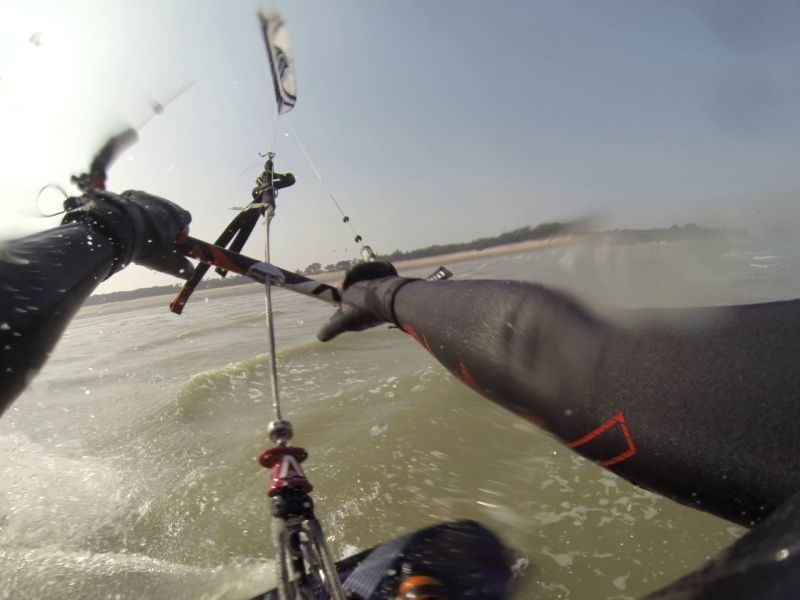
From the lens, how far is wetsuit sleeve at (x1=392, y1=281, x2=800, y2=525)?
679mm

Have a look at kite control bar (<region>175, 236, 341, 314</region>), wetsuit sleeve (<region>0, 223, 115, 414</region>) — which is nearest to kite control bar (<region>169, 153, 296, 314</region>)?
kite control bar (<region>175, 236, 341, 314</region>)

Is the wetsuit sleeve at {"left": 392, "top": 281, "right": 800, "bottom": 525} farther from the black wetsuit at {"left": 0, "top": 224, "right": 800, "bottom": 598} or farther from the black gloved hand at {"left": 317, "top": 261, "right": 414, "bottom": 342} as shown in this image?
the black gloved hand at {"left": 317, "top": 261, "right": 414, "bottom": 342}

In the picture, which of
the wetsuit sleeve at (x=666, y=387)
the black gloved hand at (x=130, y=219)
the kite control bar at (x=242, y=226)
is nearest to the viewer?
the wetsuit sleeve at (x=666, y=387)

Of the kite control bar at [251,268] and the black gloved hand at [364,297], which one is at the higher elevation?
the kite control bar at [251,268]

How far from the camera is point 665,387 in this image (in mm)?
778

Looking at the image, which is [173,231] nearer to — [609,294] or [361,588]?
[361,588]

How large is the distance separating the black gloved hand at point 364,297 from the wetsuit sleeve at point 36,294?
0.91 metres

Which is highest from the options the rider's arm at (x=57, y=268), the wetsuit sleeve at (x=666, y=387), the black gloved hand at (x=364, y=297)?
the rider's arm at (x=57, y=268)

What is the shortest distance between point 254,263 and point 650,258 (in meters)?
2.48

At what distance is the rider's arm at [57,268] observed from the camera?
2.81ft

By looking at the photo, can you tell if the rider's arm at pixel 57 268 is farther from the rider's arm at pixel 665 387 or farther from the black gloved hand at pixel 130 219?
the rider's arm at pixel 665 387

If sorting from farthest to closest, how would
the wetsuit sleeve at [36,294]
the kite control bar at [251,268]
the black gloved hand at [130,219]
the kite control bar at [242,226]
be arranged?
the kite control bar at [242,226] < the kite control bar at [251,268] < the black gloved hand at [130,219] < the wetsuit sleeve at [36,294]

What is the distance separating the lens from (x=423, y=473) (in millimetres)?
2150

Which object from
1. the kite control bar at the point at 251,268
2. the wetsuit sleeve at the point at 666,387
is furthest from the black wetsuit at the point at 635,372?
the kite control bar at the point at 251,268
